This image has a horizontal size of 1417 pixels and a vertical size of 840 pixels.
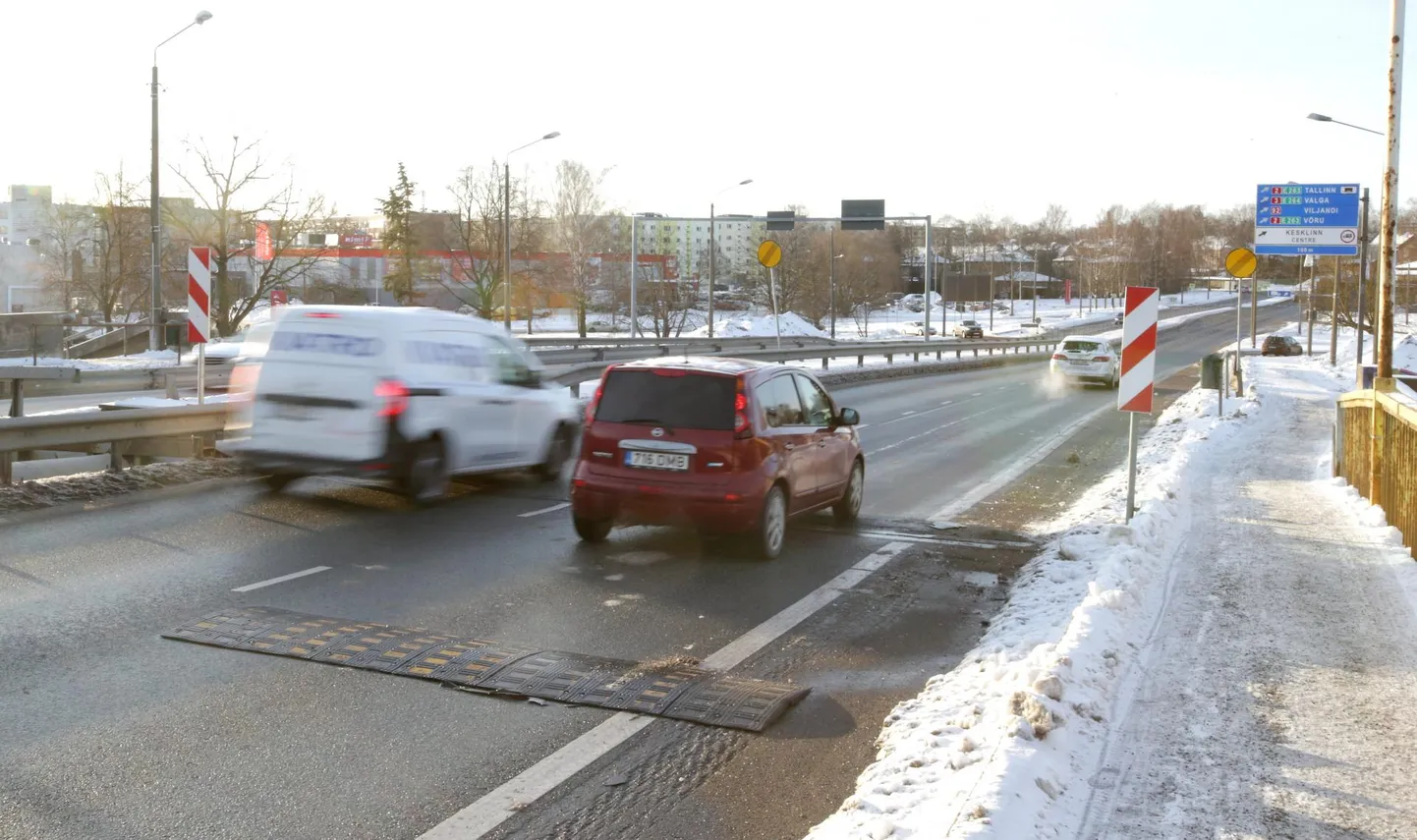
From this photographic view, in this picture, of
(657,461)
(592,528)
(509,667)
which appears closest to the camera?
(509,667)

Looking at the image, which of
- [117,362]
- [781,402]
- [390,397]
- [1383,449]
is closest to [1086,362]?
[1383,449]

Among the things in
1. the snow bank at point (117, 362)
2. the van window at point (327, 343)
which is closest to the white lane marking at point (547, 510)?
the van window at point (327, 343)

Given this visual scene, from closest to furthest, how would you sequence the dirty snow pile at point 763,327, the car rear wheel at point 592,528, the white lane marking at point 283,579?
the white lane marking at point 283,579, the car rear wheel at point 592,528, the dirty snow pile at point 763,327

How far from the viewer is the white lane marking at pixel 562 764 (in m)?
4.28

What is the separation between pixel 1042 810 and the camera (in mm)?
4340

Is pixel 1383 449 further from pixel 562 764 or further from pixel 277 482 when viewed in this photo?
pixel 277 482

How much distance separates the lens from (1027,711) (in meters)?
5.17

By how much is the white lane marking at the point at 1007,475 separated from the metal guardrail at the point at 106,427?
806cm

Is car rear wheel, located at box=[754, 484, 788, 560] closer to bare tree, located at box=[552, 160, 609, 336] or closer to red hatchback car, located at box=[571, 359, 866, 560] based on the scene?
red hatchback car, located at box=[571, 359, 866, 560]

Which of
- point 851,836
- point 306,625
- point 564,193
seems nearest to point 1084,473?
point 306,625

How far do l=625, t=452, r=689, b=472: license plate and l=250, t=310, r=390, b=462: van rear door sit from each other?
2.70m

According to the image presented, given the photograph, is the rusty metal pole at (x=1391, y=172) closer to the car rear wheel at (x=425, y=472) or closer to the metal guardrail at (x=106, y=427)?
the car rear wheel at (x=425, y=472)

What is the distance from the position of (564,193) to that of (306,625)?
3183 inches

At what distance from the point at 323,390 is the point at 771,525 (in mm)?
4339
